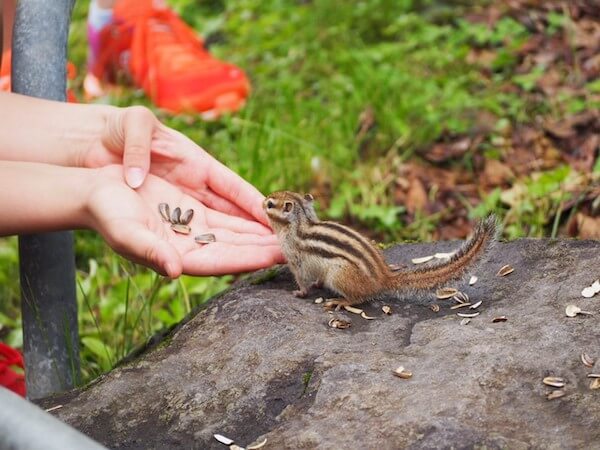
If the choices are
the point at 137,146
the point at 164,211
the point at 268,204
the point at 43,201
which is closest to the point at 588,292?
the point at 268,204

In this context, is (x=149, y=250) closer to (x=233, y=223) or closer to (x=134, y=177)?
(x=134, y=177)

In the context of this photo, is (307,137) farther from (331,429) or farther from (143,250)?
(331,429)

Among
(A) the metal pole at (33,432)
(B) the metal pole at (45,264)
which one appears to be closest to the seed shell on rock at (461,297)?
(B) the metal pole at (45,264)

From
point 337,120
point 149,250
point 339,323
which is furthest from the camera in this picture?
point 337,120

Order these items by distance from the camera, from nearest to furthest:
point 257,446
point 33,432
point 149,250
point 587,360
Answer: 1. point 33,432
2. point 257,446
3. point 587,360
4. point 149,250

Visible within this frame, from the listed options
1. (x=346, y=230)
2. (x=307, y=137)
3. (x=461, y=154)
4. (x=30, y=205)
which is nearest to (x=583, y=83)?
(x=461, y=154)

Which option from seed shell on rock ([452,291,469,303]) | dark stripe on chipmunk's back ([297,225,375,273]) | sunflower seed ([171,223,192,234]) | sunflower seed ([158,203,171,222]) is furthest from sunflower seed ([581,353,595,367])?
sunflower seed ([158,203,171,222])

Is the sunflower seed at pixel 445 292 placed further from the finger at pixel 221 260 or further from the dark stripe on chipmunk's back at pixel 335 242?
the finger at pixel 221 260
